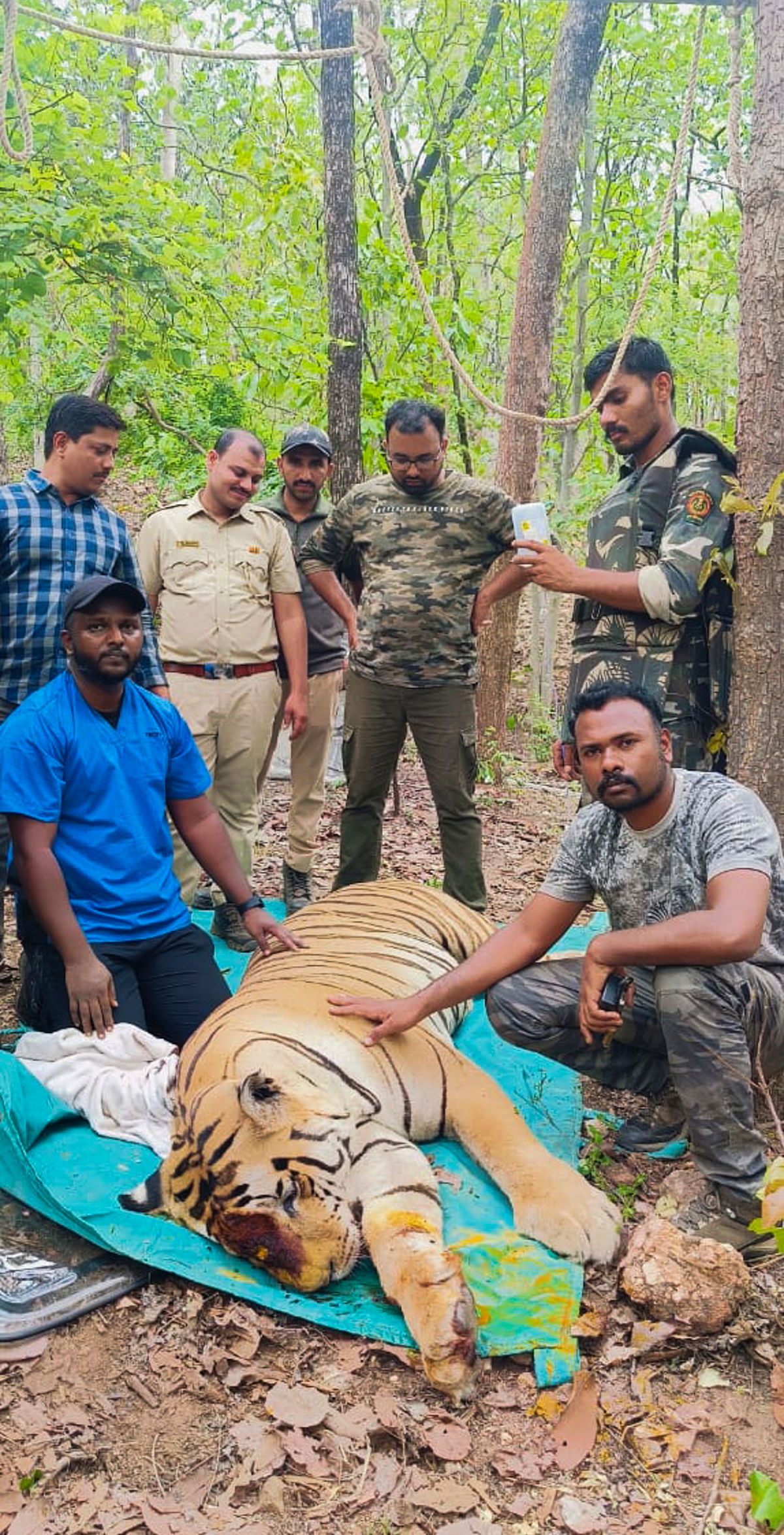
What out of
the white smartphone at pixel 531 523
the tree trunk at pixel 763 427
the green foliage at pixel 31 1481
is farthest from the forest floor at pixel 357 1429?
the white smartphone at pixel 531 523

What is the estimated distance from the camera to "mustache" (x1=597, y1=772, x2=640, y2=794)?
270 cm

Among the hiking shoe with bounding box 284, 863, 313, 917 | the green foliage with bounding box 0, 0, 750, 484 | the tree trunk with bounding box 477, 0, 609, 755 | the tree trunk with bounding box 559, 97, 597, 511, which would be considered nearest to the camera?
the hiking shoe with bounding box 284, 863, 313, 917

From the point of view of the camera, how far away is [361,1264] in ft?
8.30

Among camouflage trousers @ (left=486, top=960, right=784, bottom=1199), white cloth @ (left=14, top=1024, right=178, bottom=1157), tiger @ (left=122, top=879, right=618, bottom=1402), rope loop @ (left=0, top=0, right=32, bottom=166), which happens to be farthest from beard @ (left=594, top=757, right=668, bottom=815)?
rope loop @ (left=0, top=0, right=32, bottom=166)

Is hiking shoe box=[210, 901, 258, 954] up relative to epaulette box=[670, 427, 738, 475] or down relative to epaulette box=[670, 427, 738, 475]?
down

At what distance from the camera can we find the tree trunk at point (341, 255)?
669 cm

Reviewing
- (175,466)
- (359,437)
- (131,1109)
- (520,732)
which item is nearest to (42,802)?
(131,1109)

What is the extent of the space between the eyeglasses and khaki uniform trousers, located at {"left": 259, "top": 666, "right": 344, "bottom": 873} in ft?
4.09

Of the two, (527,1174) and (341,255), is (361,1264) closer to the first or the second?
(527,1174)

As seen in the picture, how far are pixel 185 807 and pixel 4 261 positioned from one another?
10.3 ft

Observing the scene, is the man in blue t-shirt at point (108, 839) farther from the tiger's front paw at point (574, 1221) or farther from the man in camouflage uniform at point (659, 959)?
the tiger's front paw at point (574, 1221)

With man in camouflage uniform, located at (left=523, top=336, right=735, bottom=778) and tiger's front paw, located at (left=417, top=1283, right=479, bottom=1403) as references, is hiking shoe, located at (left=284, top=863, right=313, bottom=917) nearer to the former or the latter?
man in camouflage uniform, located at (left=523, top=336, right=735, bottom=778)

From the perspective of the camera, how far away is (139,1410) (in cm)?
220

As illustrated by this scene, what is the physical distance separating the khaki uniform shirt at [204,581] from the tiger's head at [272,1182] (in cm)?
237
